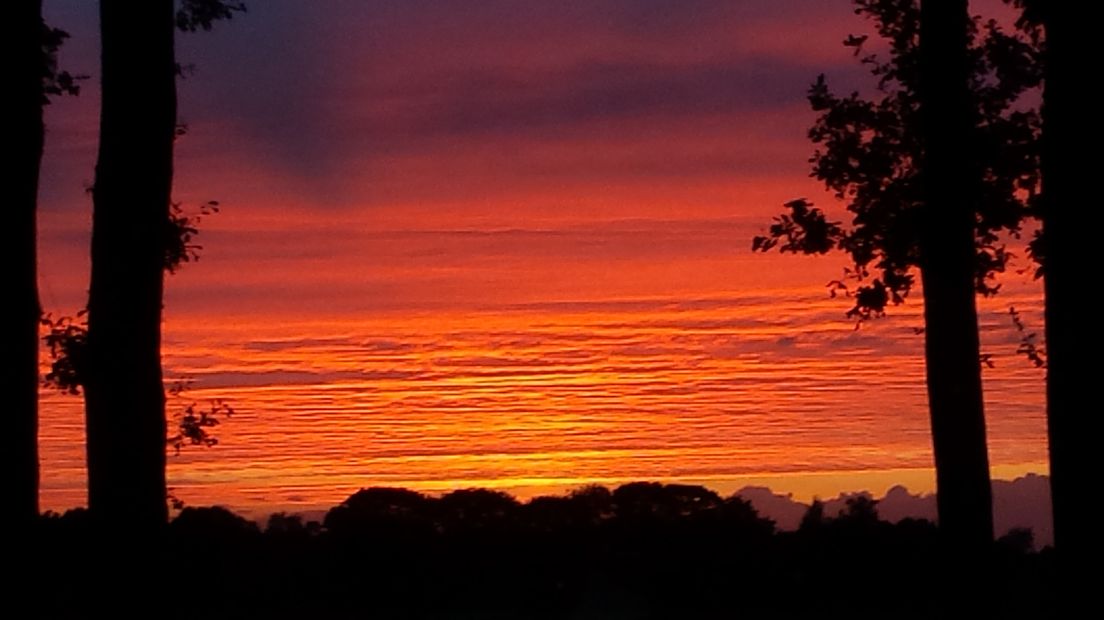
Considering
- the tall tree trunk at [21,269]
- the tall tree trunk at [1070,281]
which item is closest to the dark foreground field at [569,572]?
the tall tree trunk at [21,269]

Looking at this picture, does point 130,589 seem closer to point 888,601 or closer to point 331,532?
point 331,532

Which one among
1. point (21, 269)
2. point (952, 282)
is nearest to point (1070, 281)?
point (952, 282)

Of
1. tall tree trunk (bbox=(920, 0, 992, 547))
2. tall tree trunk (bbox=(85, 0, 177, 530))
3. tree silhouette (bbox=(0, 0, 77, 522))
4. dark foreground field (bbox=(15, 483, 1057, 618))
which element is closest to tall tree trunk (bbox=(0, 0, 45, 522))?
tree silhouette (bbox=(0, 0, 77, 522))

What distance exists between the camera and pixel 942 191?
18891mm

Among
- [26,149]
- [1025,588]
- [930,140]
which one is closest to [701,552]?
[1025,588]

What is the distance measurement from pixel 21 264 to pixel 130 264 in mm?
2398

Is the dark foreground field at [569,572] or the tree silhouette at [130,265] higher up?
the tree silhouette at [130,265]

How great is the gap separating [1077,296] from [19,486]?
7890mm

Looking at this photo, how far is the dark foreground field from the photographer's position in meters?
17.6

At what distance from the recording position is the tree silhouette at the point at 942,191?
18516mm

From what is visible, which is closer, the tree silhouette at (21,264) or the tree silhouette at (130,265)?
the tree silhouette at (21,264)

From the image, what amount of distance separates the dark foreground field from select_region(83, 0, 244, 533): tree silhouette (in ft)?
3.99

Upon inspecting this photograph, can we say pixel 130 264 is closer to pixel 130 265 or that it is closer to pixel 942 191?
pixel 130 265

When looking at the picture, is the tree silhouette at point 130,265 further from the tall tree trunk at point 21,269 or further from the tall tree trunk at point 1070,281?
the tall tree trunk at point 1070,281
